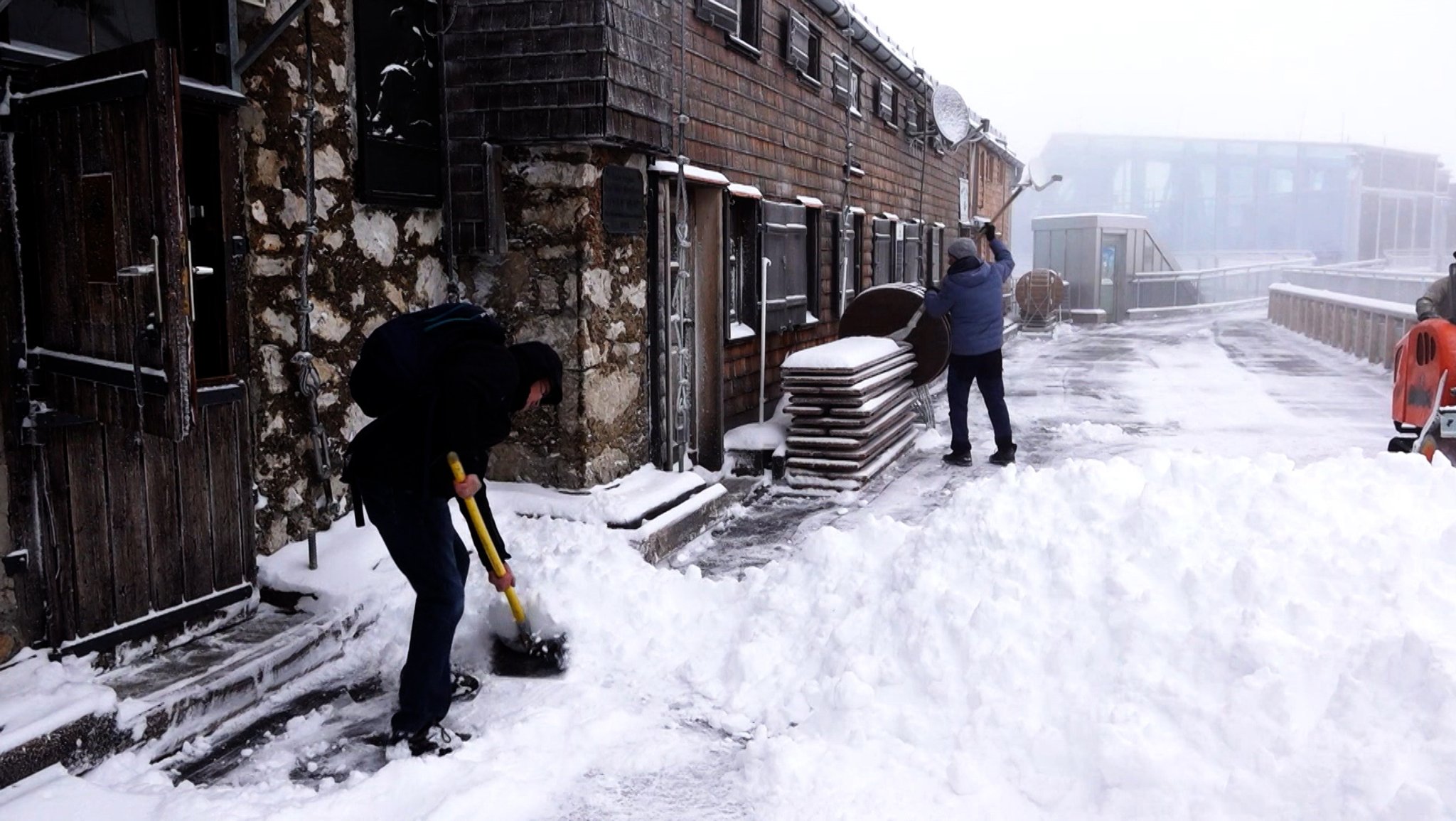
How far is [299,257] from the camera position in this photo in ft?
18.6

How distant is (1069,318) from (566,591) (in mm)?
31343

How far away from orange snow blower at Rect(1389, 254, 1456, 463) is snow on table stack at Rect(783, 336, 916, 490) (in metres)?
4.13

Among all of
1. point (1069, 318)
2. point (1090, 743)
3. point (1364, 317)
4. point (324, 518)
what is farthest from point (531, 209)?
point (1069, 318)

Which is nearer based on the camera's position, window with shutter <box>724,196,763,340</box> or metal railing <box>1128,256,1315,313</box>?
window with shutter <box>724,196,763,340</box>

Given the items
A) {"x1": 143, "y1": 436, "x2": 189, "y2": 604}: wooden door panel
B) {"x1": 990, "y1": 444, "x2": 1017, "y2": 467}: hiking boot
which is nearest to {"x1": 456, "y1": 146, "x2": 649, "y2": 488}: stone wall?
{"x1": 143, "y1": 436, "x2": 189, "y2": 604}: wooden door panel

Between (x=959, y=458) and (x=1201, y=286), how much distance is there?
35391 mm

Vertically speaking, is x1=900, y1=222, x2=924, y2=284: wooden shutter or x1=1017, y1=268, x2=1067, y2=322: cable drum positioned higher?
x1=900, y1=222, x2=924, y2=284: wooden shutter

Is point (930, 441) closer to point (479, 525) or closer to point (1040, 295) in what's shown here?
point (479, 525)

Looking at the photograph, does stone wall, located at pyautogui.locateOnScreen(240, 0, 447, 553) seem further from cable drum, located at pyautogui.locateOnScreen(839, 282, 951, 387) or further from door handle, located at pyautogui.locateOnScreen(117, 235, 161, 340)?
cable drum, located at pyautogui.locateOnScreen(839, 282, 951, 387)

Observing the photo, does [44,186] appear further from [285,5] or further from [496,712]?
[496,712]

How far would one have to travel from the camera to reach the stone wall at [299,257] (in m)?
5.45

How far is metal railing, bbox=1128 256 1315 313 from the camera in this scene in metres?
36.7

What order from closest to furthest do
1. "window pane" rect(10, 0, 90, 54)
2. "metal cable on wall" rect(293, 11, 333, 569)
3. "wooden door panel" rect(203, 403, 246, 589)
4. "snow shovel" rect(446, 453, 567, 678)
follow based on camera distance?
"window pane" rect(10, 0, 90, 54) < "snow shovel" rect(446, 453, 567, 678) < "wooden door panel" rect(203, 403, 246, 589) < "metal cable on wall" rect(293, 11, 333, 569)

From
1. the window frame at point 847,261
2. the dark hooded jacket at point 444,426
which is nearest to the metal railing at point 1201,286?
the window frame at point 847,261
